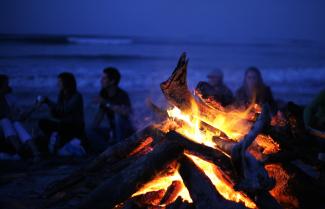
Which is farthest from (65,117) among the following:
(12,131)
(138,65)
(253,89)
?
(138,65)

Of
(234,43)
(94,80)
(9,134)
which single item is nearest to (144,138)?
(9,134)

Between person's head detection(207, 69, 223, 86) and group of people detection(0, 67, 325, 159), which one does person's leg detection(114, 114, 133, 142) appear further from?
person's head detection(207, 69, 223, 86)

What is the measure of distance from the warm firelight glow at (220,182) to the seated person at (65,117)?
156 inches

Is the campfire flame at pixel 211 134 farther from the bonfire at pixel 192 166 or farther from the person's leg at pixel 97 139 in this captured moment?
the person's leg at pixel 97 139

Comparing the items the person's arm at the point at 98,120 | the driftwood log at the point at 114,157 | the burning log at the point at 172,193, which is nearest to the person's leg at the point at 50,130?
the person's arm at the point at 98,120

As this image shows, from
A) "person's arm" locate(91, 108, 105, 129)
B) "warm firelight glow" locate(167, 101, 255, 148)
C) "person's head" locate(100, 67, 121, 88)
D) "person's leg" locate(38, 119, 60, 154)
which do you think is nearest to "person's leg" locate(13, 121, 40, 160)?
"person's leg" locate(38, 119, 60, 154)

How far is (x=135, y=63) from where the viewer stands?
26531mm

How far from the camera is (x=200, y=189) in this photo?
3.06 m

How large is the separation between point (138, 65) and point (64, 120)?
18.9 m

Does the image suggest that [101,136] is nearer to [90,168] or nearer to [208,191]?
[90,168]

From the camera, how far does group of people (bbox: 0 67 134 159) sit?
6.57m

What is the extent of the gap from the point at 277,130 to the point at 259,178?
82 centimetres

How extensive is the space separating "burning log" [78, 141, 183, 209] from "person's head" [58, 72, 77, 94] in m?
4.04

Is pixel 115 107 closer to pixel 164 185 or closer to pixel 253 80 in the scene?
pixel 253 80
